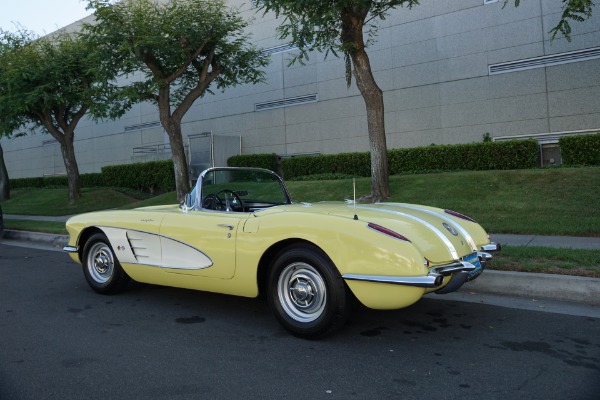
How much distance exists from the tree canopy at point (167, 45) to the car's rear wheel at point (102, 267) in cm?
944

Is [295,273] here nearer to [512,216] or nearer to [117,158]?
[512,216]

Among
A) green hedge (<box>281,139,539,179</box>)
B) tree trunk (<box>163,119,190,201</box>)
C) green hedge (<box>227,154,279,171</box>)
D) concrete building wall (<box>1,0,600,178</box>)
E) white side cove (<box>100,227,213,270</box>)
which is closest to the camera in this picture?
white side cove (<box>100,227,213,270</box>)

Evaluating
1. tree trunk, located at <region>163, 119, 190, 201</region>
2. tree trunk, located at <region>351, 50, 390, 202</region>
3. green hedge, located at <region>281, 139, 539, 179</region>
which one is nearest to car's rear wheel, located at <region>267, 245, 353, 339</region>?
tree trunk, located at <region>351, 50, 390, 202</region>

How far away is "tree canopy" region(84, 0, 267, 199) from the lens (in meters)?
14.2

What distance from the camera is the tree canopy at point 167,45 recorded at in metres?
14.2

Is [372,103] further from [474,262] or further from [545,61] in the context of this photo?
[474,262]

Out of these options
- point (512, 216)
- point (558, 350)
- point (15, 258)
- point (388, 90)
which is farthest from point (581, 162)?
point (15, 258)

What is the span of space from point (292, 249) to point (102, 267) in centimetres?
279

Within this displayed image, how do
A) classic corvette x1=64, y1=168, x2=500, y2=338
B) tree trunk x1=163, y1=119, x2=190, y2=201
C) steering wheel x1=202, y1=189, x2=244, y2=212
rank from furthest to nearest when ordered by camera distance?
1. tree trunk x1=163, y1=119, x2=190, y2=201
2. steering wheel x1=202, y1=189, x2=244, y2=212
3. classic corvette x1=64, y1=168, x2=500, y2=338

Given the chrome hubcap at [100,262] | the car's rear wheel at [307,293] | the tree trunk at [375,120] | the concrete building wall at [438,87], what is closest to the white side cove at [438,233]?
the car's rear wheel at [307,293]

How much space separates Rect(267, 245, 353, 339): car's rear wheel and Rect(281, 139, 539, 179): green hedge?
480 inches

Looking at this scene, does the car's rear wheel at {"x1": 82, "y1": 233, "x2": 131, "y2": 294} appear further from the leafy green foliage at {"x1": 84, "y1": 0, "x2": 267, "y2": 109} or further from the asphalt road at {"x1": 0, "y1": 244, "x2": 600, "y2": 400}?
the leafy green foliage at {"x1": 84, "y1": 0, "x2": 267, "y2": 109}

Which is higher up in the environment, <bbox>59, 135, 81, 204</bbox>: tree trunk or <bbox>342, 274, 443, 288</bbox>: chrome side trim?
<bbox>59, 135, 81, 204</bbox>: tree trunk

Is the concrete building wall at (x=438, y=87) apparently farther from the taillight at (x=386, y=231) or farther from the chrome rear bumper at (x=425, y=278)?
the taillight at (x=386, y=231)
